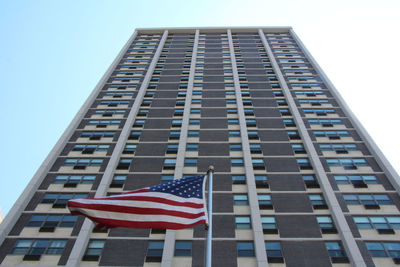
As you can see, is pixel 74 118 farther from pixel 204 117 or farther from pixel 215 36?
pixel 215 36

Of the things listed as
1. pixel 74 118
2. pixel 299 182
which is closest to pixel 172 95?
pixel 74 118

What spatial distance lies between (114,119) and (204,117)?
1085cm

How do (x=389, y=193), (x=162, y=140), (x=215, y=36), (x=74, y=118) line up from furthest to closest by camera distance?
(x=215, y=36) < (x=74, y=118) < (x=162, y=140) < (x=389, y=193)

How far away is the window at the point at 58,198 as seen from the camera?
25664mm

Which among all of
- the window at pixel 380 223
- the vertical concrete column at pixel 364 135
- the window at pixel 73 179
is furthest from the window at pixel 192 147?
the vertical concrete column at pixel 364 135

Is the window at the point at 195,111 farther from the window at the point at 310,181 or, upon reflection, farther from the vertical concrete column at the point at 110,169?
Answer: the window at the point at 310,181

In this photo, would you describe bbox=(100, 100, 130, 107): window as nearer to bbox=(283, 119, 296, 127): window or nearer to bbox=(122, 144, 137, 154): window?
bbox=(122, 144, 137, 154): window

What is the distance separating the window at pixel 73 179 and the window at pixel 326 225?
20.5 m

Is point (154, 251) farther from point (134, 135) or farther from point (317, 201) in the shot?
point (134, 135)

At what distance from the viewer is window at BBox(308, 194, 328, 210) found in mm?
25050

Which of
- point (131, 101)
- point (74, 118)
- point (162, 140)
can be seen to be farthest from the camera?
point (131, 101)

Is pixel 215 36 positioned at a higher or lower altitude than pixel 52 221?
higher

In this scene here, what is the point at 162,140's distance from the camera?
106 ft

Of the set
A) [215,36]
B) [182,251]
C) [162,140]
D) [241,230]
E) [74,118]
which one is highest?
[215,36]
